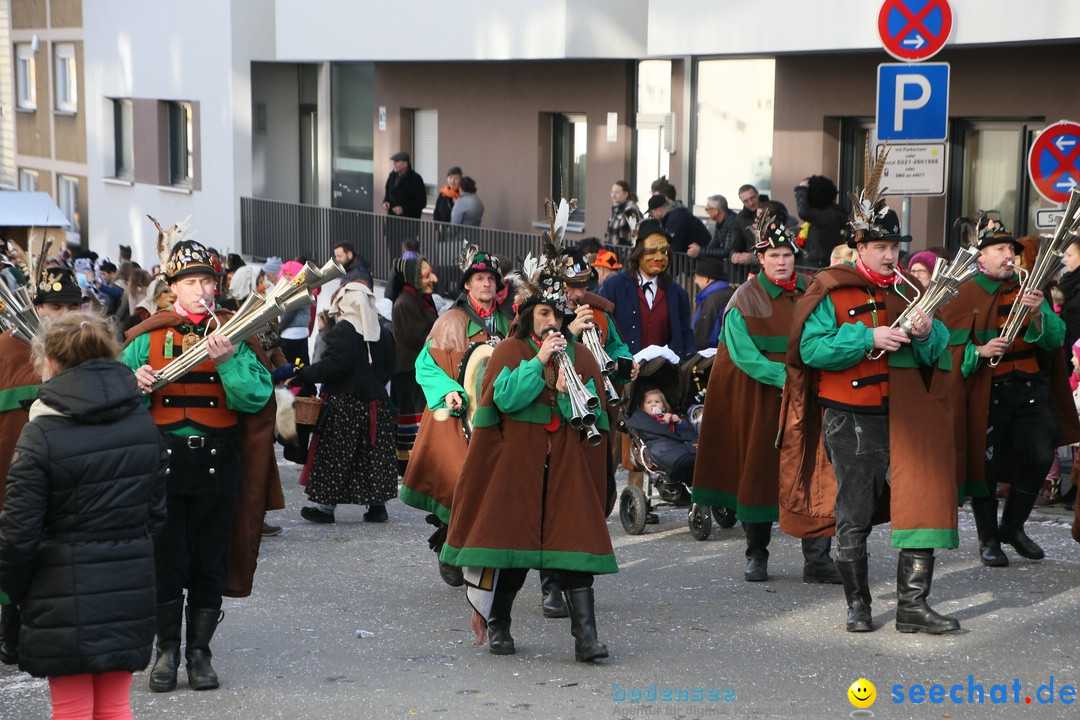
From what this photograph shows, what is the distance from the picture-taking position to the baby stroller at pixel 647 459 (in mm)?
10375

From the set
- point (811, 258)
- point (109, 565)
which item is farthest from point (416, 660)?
point (811, 258)

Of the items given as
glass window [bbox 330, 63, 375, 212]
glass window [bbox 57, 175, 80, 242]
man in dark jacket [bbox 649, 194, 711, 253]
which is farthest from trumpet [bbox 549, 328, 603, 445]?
glass window [bbox 57, 175, 80, 242]

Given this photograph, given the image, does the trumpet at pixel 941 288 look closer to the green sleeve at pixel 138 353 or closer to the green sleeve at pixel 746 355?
the green sleeve at pixel 746 355

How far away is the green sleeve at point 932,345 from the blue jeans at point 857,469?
1.10 ft

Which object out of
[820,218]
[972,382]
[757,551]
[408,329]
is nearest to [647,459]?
[757,551]

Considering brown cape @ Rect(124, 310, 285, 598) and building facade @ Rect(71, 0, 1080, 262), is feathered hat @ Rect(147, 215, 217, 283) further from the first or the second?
building facade @ Rect(71, 0, 1080, 262)

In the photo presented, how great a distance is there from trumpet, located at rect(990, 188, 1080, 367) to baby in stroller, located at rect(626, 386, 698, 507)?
2.17m

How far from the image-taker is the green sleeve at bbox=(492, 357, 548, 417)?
710 cm

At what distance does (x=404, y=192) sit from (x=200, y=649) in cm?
1555

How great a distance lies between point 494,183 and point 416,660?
15715mm

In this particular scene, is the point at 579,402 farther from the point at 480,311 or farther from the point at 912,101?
the point at 912,101

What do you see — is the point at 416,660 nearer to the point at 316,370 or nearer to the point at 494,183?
the point at 316,370

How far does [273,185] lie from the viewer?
28.0m

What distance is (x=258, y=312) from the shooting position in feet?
22.0
